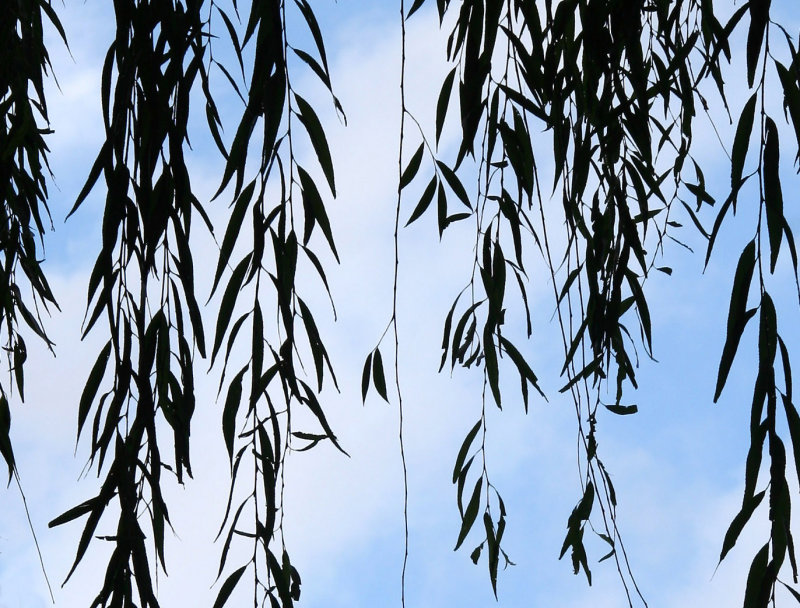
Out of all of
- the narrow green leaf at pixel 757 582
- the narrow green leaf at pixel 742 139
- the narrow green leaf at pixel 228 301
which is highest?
the narrow green leaf at pixel 742 139

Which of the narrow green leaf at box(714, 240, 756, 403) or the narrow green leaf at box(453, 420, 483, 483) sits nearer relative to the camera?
the narrow green leaf at box(714, 240, 756, 403)

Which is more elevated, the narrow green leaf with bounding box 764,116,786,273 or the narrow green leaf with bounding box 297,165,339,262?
the narrow green leaf with bounding box 297,165,339,262

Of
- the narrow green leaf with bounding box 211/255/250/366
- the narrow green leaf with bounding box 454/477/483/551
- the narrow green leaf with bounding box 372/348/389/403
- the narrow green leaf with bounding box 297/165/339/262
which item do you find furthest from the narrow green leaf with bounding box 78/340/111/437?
the narrow green leaf with bounding box 454/477/483/551

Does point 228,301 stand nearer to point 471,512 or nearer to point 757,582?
point 757,582

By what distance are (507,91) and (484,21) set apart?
0.45ft

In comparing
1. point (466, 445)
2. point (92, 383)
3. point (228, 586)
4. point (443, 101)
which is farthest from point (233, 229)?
point (466, 445)

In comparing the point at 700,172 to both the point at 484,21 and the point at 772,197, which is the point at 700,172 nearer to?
the point at 484,21

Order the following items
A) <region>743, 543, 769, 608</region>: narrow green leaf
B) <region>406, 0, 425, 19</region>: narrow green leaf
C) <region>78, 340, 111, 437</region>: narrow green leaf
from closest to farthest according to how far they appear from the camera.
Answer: <region>743, 543, 769, 608</region>: narrow green leaf < <region>78, 340, 111, 437</region>: narrow green leaf < <region>406, 0, 425, 19</region>: narrow green leaf

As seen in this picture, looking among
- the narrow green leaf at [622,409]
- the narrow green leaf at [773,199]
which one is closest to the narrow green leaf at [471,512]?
the narrow green leaf at [622,409]

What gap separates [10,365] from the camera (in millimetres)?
1389

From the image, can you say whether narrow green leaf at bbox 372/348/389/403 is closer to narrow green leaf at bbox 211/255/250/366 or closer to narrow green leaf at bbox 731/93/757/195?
narrow green leaf at bbox 211/255/250/366

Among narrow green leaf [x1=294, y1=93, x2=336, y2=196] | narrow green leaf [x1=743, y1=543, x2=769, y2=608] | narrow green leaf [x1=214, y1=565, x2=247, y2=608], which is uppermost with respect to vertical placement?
narrow green leaf [x1=294, y1=93, x2=336, y2=196]

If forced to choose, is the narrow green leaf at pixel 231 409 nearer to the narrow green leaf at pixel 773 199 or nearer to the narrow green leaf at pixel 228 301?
the narrow green leaf at pixel 228 301

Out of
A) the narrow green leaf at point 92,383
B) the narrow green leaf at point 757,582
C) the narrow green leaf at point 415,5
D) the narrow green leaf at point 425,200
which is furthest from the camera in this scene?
the narrow green leaf at point 425,200
